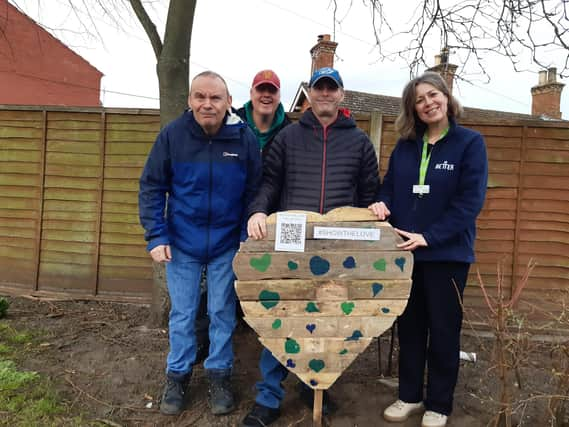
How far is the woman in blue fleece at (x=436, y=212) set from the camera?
2.37 meters

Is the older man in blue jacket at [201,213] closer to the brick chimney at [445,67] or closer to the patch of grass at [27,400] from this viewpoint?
the patch of grass at [27,400]

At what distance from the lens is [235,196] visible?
264cm

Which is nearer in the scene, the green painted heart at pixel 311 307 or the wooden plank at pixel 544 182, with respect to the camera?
the green painted heart at pixel 311 307

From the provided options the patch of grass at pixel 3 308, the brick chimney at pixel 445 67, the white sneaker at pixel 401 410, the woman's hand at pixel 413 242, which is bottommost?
the white sneaker at pixel 401 410

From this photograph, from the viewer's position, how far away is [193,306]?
269 cm

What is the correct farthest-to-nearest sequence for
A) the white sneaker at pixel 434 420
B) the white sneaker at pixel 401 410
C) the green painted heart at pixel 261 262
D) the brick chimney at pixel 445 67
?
the brick chimney at pixel 445 67 < the white sneaker at pixel 401 410 < the white sneaker at pixel 434 420 < the green painted heart at pixel 261 262

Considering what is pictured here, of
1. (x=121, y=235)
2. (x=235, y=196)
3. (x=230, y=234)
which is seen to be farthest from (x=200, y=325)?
(x=121, y=235)

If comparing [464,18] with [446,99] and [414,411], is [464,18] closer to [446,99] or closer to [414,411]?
[446,99]

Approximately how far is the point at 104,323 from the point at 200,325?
1.53 meters

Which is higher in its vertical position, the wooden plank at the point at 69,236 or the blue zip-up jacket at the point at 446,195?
the blue zip-up jacket at the point at 446,195

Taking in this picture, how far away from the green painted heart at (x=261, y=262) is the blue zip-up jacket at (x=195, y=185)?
0.42 meters

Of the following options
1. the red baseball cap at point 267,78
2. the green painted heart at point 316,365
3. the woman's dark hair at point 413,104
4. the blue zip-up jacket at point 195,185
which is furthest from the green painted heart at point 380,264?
the red baseball cap at point 267,78

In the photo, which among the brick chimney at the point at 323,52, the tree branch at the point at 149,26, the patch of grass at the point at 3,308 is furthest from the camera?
the brick chimney at the point at 323,52

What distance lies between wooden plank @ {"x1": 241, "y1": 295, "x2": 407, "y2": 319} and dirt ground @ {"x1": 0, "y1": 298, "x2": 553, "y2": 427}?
2.43 feet
